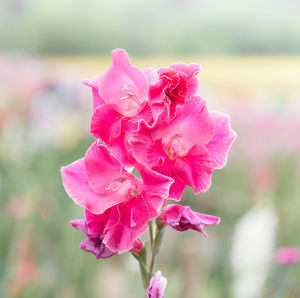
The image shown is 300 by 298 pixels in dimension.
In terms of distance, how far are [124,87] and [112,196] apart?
66 mm

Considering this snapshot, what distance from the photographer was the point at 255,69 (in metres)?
1.34

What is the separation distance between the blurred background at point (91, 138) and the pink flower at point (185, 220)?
0.77 metres

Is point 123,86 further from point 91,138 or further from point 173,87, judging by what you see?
point 91,138

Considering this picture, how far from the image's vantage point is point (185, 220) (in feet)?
1.00

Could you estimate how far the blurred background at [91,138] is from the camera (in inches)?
45.2

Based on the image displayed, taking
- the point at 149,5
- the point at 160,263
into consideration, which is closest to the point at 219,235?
Answer: the point at 160,263

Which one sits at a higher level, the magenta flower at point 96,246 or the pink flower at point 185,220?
the pink flower at point 185,220

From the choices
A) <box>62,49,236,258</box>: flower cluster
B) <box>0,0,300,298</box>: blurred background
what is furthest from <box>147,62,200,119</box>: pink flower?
<box>0,0,300,298</box>: blurred background

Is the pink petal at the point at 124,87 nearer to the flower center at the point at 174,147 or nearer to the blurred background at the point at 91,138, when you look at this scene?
the flower center at the point at 174,147

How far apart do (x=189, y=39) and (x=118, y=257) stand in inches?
22.4

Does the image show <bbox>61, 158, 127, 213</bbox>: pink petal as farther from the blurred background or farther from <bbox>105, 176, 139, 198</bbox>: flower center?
the blurred background

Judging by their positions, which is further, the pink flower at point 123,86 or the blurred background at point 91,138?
the blurred background at point 91,138

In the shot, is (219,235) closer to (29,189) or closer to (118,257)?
(118,257)

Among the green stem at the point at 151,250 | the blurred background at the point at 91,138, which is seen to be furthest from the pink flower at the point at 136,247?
the blurred background at the point at 91,138
